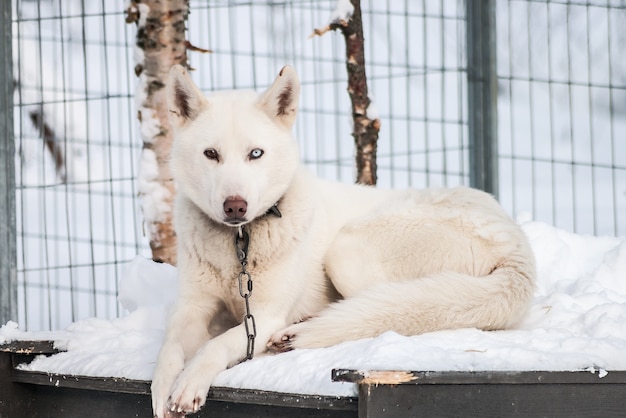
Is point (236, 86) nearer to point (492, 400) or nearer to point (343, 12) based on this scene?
point (343, 12)

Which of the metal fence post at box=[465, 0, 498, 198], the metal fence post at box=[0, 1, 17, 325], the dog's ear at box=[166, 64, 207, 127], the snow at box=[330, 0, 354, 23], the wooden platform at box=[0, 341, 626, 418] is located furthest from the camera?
the metal fence post at box=[465, 0, 498, 198]

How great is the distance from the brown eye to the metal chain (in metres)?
0.27

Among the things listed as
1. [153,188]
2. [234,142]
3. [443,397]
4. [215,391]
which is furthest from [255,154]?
[153,188]

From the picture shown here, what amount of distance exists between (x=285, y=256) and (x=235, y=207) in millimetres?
433

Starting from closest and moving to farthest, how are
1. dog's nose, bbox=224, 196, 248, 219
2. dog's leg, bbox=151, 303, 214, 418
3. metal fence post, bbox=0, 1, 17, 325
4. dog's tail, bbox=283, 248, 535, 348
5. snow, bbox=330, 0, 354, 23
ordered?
dog's leg, bbox=151, 303, 214, 418 < dog's nose, bbox=224, 196, 248, 219 < dog's tail, bbox=283, 248, 535, 348 < snow, bbox=330, 0, 354, 23 < metal fence post, bbox=0, 1, 17, 325

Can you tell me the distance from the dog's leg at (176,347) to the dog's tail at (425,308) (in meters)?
0.31

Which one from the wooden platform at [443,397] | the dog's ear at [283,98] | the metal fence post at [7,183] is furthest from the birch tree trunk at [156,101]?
the wooden platform at [443,397]

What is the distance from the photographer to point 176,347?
2564 mm

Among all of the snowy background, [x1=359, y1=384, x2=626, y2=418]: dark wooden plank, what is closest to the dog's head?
[x1=359, y1=384, x2=626, y2=418]: dark wooden plank

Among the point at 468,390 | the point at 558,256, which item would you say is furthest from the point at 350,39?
the point at 468,390

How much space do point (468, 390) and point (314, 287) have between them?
1.06 m

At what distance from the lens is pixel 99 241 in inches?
195

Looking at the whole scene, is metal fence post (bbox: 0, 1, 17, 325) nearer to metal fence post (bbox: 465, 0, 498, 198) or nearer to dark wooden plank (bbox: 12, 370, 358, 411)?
dark wooden plank (bbox: 12, 370, 358, 411)

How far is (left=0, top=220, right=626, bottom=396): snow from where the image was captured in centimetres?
222
